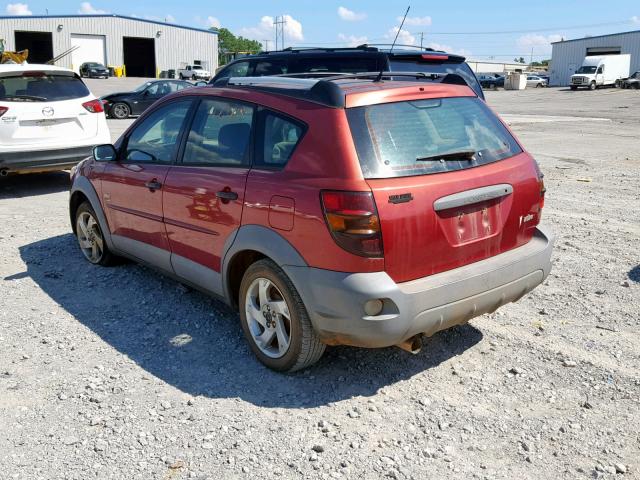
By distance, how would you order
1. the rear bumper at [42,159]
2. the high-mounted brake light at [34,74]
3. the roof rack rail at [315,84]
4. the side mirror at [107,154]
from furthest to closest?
the high-mounted brake light at [34,74], the rear bumper at [42,159], the side mirror at [107,154], the roof rack rail at [315,84]

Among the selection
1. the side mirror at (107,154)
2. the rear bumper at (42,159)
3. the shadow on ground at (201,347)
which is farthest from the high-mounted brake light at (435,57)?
the rear bumper at (42,159)

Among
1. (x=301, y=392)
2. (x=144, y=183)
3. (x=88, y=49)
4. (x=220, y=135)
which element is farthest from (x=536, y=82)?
(x=301, y=392)

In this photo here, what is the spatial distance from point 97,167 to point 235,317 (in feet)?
6.41

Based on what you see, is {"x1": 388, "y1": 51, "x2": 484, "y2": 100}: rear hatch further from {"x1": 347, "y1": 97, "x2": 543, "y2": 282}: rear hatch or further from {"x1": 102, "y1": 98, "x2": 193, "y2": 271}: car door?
{"x1": 347, "y1": 97, "x2": 543, "y2": 282}: rear hatch

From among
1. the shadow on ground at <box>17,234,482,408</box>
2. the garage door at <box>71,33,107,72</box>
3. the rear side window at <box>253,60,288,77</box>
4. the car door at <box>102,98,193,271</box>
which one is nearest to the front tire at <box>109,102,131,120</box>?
the rear side window at <box>253,60,288,77</box>

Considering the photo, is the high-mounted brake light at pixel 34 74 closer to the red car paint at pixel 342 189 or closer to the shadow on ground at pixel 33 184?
the shadow on ground at pixel 33 184

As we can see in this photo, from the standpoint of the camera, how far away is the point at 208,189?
4.22m

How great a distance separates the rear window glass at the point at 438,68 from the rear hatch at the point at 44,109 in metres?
4.58

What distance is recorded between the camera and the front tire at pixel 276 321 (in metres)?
3.70

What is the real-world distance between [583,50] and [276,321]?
77998 millimetres

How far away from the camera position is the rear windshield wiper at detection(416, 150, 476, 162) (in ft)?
12.0

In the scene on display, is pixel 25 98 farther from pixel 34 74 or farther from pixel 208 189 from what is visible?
pixel 208 189

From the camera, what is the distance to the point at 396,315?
3.40m

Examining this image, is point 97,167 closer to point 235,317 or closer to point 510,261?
point 235,317
